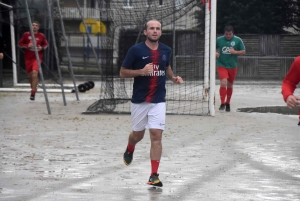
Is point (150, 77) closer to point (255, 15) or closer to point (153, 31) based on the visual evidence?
point (153, 31)

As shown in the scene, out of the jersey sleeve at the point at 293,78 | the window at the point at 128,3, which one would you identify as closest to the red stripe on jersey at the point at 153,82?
the jersey sleeve at the point at 293,78

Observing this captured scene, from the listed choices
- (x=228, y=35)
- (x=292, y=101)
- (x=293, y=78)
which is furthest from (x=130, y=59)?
(x=228, y=35)

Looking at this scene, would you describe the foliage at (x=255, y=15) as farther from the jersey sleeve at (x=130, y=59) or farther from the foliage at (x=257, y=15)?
the jersey sleeve at (x=130, y=59)

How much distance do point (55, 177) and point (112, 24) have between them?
1051 cm

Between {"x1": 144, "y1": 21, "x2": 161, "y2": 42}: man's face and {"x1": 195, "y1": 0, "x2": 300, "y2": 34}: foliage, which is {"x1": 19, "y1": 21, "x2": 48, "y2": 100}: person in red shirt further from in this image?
{"x1": 195, "y1": 0, "x2": 300, "y2": 34}: foliage

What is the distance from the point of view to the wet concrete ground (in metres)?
8.20

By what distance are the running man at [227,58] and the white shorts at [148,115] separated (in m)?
8.87

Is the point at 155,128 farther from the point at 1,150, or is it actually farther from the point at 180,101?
the point at 180,101

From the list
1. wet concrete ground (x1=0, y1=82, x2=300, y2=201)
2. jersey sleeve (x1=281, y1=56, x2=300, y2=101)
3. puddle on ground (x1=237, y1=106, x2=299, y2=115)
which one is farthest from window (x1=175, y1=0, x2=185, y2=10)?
jersey sleeve (x1=281, y1=56, x2=300, y2=101)

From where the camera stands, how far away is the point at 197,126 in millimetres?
14648

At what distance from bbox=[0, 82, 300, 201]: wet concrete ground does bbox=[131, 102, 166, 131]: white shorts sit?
22.3 inches

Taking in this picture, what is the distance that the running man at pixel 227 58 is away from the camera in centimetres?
1791

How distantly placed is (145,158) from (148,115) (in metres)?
1.75

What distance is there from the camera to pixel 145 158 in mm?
10648
